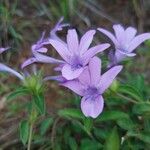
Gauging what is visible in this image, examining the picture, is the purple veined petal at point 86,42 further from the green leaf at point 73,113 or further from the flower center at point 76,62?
the green leaf at point 73,113

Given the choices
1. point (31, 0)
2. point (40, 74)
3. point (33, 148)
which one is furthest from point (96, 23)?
point (40, 74)

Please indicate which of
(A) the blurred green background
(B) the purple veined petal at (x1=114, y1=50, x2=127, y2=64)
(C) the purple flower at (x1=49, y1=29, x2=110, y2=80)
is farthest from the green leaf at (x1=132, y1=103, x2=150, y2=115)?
(C) the purple flower at (x1=49, y1=29, x2=110, y2=80)

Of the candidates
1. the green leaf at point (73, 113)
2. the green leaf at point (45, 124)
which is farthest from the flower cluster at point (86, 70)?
the green leaf at point (45, 124)

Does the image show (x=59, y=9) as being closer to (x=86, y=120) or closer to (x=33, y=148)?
(x=33, y=148)

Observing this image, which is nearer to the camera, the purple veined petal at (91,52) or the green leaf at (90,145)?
the purple veined petal at (91,52)

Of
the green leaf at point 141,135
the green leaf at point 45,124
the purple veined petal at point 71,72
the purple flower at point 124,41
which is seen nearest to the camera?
the purple veined petal at point 71,72

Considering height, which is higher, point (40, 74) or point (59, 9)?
point (40, 74)

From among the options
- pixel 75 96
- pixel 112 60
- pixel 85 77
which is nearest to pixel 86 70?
pixel 85 77

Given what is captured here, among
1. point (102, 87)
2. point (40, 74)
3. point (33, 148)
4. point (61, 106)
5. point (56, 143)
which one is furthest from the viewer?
point (61, 106)
